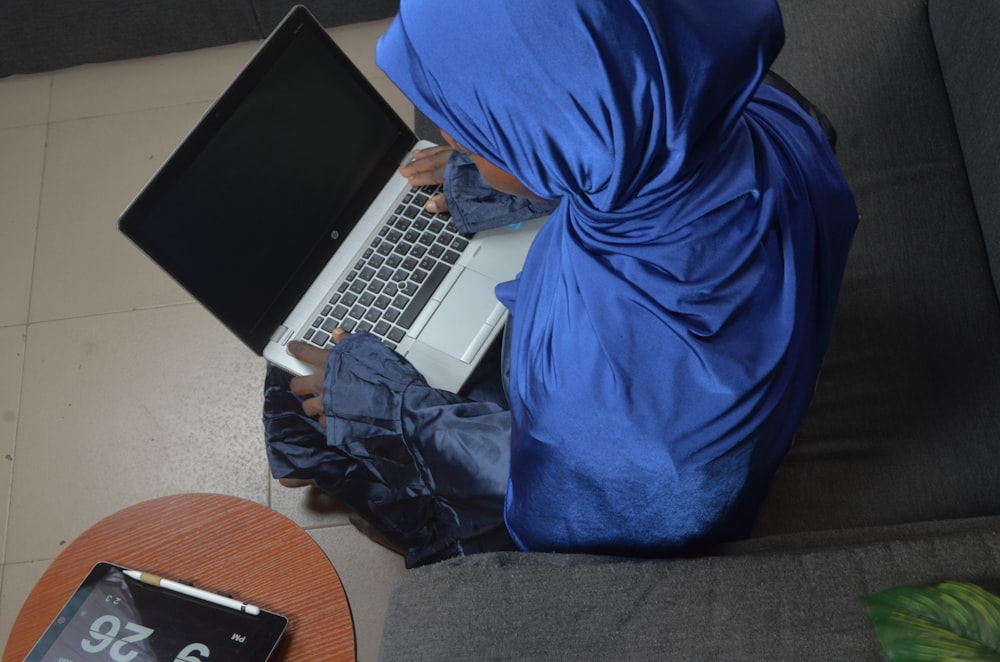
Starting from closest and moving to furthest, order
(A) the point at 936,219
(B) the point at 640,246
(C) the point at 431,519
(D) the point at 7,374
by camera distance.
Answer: (B) the point at 640,246 → (C) the point at 431,519 → (A) the point at 936,219 → (D) the point at 7,374

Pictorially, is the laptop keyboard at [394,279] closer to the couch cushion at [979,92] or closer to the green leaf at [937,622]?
the green leaf at [937,622]

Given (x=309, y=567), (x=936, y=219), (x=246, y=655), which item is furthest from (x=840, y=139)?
(x=246, y=655)

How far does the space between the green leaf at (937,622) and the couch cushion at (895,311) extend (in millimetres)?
533

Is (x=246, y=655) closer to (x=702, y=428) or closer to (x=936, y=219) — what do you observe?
(x=702, y=428)

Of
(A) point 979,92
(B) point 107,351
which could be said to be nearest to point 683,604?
(A) point 979,92

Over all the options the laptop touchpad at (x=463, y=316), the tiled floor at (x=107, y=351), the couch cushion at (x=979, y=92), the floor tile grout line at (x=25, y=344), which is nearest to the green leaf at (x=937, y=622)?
the laptop touchpad at (x=463, y=316)

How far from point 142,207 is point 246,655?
1.93 ft

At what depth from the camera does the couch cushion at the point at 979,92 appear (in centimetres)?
147

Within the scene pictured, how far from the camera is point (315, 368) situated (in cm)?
126

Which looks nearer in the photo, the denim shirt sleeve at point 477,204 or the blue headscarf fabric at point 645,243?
the blue headscarf fabric at point 645,243

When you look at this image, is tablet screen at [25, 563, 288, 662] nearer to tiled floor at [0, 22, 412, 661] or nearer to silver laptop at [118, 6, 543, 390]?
silver laptop at [118, 6, 543, 390]

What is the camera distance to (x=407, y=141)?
1401 mm

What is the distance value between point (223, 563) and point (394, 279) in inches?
19.2

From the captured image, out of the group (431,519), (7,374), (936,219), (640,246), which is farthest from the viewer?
(7,374)
